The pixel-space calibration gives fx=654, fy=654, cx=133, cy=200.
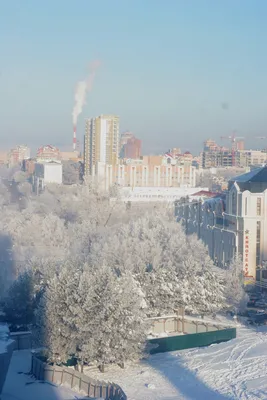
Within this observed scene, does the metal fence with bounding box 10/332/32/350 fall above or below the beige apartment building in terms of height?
below

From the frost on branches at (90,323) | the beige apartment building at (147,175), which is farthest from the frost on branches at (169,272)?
the beige apartment building at (147,175)

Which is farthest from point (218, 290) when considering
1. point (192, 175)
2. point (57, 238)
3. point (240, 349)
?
point (192, 175)

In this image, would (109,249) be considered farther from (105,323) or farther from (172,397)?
(172,397)

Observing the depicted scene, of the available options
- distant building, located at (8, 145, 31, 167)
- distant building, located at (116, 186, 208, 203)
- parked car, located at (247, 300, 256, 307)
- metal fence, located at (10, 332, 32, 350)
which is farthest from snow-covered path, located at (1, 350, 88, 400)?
distant building, located at (8, 145, 31, 167)

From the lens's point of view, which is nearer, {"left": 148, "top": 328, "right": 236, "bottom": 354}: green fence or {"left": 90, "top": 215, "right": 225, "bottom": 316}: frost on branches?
{"left": 148, "top": 328, "right": 236, "bottom": 354}: green fence

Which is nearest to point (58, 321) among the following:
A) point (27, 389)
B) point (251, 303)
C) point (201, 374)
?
point (27, 389)

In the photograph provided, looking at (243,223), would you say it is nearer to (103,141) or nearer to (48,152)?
(103,141)

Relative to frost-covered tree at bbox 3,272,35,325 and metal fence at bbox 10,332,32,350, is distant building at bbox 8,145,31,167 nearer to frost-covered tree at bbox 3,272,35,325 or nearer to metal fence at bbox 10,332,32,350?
frost-covered tree at bbox 3,272,35,325
